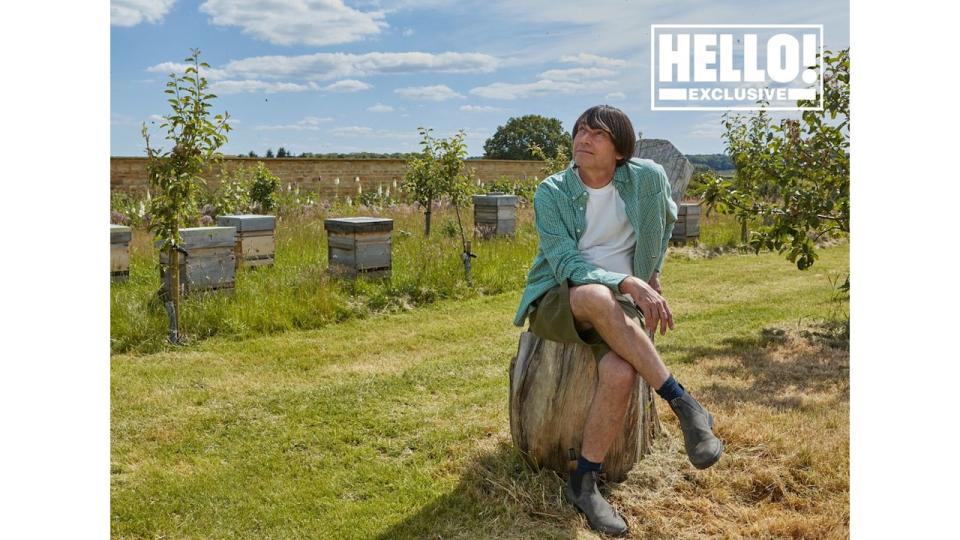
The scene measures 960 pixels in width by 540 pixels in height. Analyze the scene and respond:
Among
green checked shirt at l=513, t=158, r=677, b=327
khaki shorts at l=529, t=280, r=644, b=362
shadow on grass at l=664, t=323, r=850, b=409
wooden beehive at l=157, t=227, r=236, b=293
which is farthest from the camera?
wooden beehive at l=157, t=227, r=236, b=293

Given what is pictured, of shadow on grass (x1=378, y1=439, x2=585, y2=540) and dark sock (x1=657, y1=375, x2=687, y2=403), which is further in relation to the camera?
shadow on grass (x1=378, y1=439, x2=585, y2=540)

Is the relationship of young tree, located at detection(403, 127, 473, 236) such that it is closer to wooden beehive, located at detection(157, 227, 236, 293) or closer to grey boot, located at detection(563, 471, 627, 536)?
wooden beehive, located at detection(157, 227, 236, 293)

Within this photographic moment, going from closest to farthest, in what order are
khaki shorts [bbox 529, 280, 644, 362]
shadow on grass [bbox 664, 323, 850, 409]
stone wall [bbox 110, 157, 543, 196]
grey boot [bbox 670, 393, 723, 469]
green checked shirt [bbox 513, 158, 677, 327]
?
1. grey boot [bbox 670, 393, 723, 469]
2. khaki shorts [bbox 529, 280, 644, 362]
3. green checked shirt [bbox 513, 158, 677, 327]
4. shadow on grass [bbox 664, 323, 850, 409]
5. stone wall [bbox 110, 157, 543, 196]

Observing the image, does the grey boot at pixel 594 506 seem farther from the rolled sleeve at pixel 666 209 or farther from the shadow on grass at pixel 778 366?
the shadow on grass at pixel 778 366

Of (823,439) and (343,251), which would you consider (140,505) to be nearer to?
(823,439)

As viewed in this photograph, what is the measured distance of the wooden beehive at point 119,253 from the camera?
7.73 meters

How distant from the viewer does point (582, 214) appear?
334 centimetres

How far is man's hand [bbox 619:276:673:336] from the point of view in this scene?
3.06 m

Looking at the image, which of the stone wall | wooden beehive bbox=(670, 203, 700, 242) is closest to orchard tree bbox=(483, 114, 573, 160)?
the stone wall

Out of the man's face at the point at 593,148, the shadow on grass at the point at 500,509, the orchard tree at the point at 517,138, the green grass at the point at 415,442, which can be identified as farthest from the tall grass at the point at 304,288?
the orchard tree at the point at 517,138

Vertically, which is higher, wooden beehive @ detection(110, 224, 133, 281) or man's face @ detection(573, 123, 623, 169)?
man's face @ detection(573, 123, 623, 169)

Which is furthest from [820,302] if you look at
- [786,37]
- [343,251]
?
[343,251]

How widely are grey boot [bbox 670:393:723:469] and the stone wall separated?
17326mm

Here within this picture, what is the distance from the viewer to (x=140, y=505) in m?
3.60
